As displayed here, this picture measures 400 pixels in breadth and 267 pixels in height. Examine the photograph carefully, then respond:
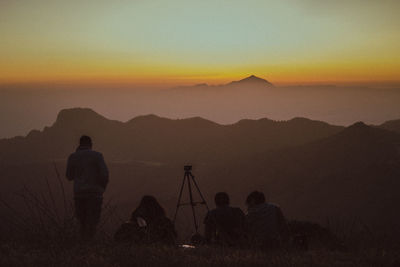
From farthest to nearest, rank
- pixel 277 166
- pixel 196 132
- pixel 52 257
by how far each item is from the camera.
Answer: pixel 196 132, pixel 277 166, pixel 52 257

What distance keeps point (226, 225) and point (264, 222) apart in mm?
548

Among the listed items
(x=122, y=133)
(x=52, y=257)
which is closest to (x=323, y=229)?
(x=52, y=257)

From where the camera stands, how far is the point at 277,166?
81688 mm

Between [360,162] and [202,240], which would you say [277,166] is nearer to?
[360,162]

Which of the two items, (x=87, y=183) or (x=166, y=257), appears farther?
(x=87, y=183)

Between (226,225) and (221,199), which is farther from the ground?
(221,199)

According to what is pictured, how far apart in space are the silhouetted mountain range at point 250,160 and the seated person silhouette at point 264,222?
13.9 meters

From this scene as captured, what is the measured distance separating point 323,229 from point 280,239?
111 centimetres

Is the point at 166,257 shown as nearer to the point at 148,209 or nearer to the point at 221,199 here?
the point at 148,209

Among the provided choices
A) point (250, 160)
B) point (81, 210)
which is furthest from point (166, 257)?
point (250, 160)

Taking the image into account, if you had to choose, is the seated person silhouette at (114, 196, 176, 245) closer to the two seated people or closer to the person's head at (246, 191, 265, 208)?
the two seated people

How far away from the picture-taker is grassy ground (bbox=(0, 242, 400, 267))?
216 inches

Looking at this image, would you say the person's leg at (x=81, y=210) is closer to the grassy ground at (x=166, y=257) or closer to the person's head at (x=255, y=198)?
the grassy ground at (x=166, y=257)

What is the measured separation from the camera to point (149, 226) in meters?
7.29
